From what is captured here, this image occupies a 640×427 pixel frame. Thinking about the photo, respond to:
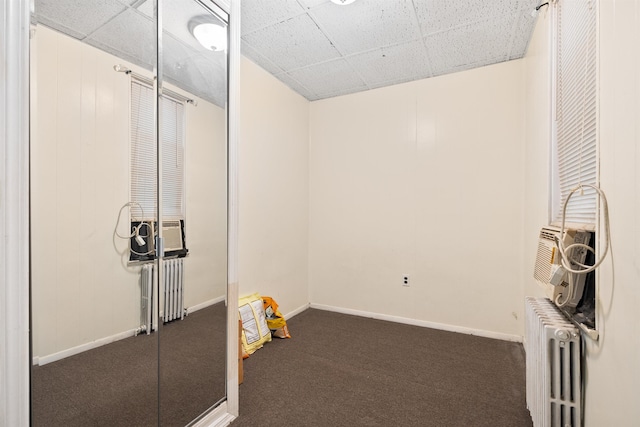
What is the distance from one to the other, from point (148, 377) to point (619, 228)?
2156 millimetres

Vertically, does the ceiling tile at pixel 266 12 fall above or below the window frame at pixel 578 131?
above

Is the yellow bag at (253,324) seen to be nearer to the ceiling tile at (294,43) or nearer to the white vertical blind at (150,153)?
the white vertical blind at (150,153)

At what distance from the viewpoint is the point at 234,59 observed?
179cm

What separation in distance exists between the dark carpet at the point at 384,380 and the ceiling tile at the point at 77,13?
2145 mm

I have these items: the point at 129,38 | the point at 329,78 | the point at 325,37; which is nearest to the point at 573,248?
the point at 325,37

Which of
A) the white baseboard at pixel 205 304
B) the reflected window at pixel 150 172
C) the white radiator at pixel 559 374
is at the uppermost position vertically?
the reflected window at pixel 150 172

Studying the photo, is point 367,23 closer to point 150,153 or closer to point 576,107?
point 576,107

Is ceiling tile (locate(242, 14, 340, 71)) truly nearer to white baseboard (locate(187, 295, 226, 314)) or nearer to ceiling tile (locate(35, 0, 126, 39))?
ceiling tile (locate(35, 0, 126, 39))

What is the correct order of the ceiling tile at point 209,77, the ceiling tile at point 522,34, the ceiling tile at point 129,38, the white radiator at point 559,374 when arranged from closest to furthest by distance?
the white radiator at point 559,374 → the ceiling tile at point 129,38 → the ceiling tile at point 209,77 → the ceiling tile at point 522,34

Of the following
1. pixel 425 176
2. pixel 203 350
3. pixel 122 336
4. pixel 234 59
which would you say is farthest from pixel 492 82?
pixel 122 336

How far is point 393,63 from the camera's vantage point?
2.98 m

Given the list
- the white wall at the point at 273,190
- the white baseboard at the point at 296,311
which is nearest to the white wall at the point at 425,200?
the white baseboard at the point at 296,311

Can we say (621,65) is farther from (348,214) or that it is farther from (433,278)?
(348,214)

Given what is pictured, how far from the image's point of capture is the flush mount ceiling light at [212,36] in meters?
1.73
